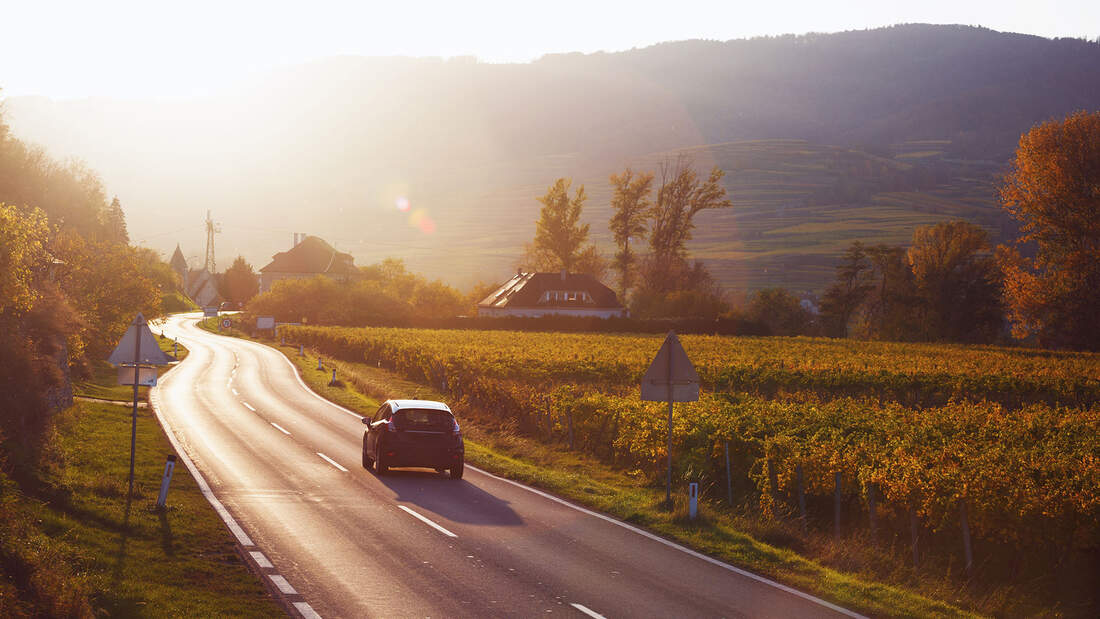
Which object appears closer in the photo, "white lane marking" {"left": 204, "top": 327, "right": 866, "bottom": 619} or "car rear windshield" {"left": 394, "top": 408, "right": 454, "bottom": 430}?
"white lane marking" {"left": 204, "top": 327, "right": 866, "bottom": 619}

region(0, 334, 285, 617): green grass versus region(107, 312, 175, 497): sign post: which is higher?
region(107, 312, 175, 497): sign post

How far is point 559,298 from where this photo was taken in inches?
3962

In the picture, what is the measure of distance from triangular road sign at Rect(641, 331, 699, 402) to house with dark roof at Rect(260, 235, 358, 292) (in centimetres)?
12208

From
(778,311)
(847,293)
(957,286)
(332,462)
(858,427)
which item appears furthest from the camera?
(847,293)

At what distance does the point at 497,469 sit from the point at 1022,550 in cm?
1290

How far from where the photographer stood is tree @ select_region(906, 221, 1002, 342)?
80562mm

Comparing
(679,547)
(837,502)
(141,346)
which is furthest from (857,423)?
(141,346)

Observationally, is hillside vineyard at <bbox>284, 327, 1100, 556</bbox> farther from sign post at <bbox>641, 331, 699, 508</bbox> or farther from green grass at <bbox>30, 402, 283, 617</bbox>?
green grass at <bbox>30, 402, 283, 617</bbox>

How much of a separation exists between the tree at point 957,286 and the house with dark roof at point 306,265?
269 ft

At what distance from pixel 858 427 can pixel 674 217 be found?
3120 inches

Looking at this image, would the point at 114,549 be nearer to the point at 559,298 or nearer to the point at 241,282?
the point at 559,298

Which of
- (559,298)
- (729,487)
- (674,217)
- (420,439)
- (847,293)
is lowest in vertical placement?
(729,487)

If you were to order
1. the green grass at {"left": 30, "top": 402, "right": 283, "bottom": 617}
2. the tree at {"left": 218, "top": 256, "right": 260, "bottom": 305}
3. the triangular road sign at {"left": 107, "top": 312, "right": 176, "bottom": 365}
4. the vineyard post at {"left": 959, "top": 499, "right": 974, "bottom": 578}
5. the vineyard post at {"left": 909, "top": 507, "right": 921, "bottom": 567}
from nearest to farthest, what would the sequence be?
the green grass at {"left": 30, "top": 402, "right": 283, "bottom": 617} → the vineyard post at {"left": 959, "top": 499, "right": 974, "bottom": 578} → the vineyard post at {"left": 909, "top": 507, "right": 921, "bottom": 567} → the triangular road sign at {"left": 107, "top": 312, "right": 176, "bottom": 365} → the tree at {"left": 218, "top": 256, "right": 260, "bottom": 305}

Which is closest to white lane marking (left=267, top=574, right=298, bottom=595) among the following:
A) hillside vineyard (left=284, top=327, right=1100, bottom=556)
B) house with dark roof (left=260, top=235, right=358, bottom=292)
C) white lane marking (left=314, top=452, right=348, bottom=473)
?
hillside vineyard (left=284, top=327, right=1100, bottom=556)
